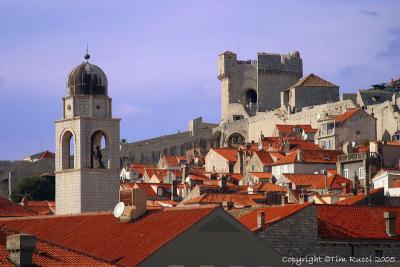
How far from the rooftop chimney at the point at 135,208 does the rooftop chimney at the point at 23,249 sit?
1248 centimetres

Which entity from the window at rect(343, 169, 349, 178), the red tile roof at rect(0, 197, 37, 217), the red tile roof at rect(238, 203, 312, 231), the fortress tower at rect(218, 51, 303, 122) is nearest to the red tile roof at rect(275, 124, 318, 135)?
the fortress tower at rect(218, 51, 303, 122)

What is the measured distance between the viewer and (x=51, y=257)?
31359 millimetres

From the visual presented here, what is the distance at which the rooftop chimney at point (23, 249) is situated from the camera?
29312 mm

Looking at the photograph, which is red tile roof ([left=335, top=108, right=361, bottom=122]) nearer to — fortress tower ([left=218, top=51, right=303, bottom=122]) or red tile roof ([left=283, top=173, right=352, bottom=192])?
red tile roof ([left=283, top=173, right=352, bottom=192])

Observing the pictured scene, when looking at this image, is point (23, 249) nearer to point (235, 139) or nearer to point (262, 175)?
point (262, 175)

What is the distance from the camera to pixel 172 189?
332 ft

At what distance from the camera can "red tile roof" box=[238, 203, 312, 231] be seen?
4903cm

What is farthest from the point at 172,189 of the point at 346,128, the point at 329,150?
the point at 346,128

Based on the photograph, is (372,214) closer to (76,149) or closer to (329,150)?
(76,149)

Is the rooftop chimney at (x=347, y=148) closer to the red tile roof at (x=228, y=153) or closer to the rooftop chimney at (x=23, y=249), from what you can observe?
the red tile roof at (x=228, y=153)

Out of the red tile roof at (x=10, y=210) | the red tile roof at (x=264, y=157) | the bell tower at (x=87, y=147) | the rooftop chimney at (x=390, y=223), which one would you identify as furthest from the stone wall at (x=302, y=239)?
the red tile roof at (x=264, y=157)

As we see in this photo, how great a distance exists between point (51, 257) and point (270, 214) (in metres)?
20.5

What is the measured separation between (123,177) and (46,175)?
7.45 meters

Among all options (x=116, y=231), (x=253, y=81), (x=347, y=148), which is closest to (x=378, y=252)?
(x=116, y=231)
